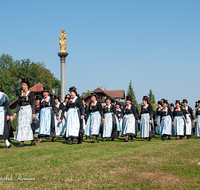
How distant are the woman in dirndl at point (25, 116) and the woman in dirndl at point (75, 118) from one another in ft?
6.07

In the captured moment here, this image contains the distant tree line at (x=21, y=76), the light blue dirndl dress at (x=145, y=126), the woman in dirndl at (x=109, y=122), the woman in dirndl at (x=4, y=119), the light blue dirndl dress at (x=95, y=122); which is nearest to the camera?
the woman in dirndl at (x=4, y=119)

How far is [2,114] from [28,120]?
941mm

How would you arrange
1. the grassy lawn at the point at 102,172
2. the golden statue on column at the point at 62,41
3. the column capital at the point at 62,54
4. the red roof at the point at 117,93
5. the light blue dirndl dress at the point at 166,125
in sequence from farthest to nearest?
the red roof at the point at 117,93
the golden statue on column at the point at 62,41
the column capital at the point at 62,54
the light blue dirndl dress at the point at 166,125
the grassy lawn at the point at 102,172

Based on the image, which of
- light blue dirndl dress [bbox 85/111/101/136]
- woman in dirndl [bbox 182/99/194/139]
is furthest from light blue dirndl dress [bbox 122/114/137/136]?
woman in dirndl [bbox 182/99/194/139]

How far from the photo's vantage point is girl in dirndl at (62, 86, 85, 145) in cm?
1109

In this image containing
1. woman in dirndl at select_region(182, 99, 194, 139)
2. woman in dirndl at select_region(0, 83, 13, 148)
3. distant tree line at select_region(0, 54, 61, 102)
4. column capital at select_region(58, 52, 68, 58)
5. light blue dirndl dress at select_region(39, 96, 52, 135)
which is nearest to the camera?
woman in dirndl at select_region(0, 83, 13, 148)

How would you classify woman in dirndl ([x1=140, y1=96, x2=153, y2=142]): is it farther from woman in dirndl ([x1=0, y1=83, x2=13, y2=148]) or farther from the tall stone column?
the tall stone column

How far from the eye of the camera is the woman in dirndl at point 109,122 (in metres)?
13.2

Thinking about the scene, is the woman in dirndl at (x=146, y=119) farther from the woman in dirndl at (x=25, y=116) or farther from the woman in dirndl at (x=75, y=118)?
the woman in dirndl at (x=25, y=116)

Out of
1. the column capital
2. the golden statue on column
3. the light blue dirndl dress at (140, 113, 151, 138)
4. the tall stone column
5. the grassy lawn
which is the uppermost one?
the golden statue on column

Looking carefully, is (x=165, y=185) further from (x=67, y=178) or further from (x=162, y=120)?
(x=162, y=120)

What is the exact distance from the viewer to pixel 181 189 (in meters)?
4.23

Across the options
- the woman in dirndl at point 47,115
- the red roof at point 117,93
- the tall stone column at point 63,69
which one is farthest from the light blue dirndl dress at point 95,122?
the red roof at point 117,93

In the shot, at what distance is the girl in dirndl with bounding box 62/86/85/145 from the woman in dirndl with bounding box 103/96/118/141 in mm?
2252
